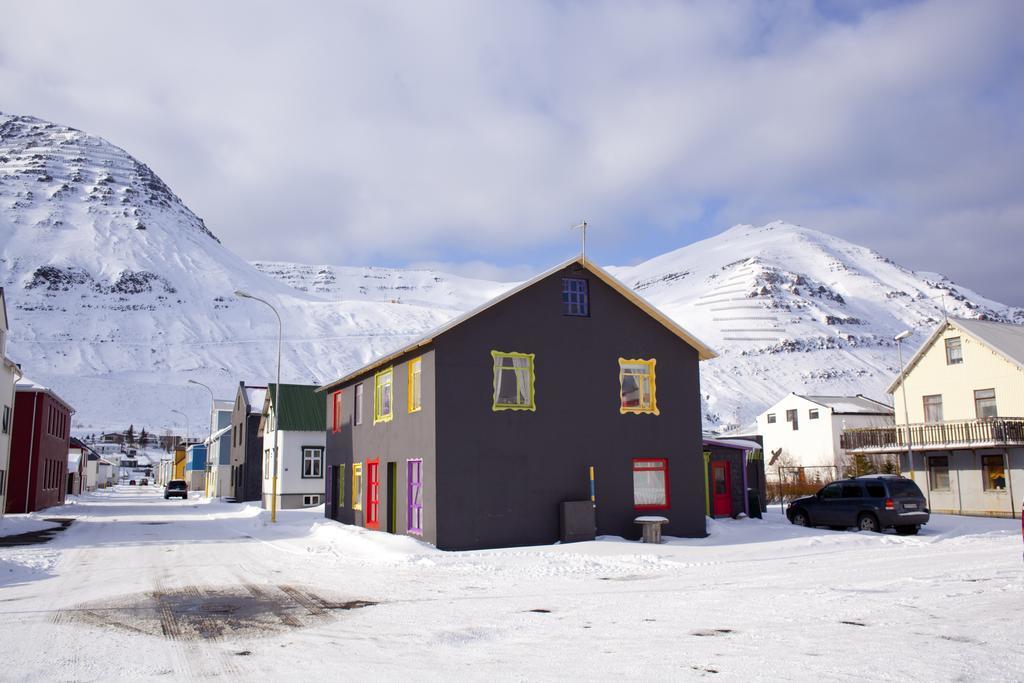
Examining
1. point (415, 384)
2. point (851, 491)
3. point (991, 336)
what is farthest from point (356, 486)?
point (991, 336)

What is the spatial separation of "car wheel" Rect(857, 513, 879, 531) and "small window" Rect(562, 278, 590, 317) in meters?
11.1

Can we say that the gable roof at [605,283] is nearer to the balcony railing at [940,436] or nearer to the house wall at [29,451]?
the balcony railing at [940,436]

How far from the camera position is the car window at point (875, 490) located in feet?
83.9

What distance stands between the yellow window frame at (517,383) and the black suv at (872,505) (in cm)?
1113

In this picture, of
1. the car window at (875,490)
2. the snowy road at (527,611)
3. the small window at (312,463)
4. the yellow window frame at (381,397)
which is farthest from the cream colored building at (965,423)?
the small window at (312,463)

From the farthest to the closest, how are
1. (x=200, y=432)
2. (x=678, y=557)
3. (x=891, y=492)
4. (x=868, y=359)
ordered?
(x=868, y=359), (x=200, y=432), (x=891, y=492), (x=678, y=557)

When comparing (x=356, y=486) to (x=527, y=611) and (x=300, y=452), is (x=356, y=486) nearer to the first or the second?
(x=300, y=452)

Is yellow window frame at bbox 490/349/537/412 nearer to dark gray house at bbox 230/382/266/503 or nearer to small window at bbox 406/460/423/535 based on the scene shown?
small window at bbox 406/460/423/535

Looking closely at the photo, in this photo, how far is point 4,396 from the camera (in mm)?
36531

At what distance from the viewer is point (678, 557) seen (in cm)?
2019

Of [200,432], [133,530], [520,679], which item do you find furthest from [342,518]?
[200,432]

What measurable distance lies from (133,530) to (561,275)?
2110 cm

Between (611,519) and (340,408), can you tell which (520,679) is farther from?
(340,408)

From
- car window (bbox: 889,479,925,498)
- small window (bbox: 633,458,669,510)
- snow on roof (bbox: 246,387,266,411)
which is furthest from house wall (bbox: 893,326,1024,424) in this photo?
snow on roof (bbox: 246,387,266,411)
